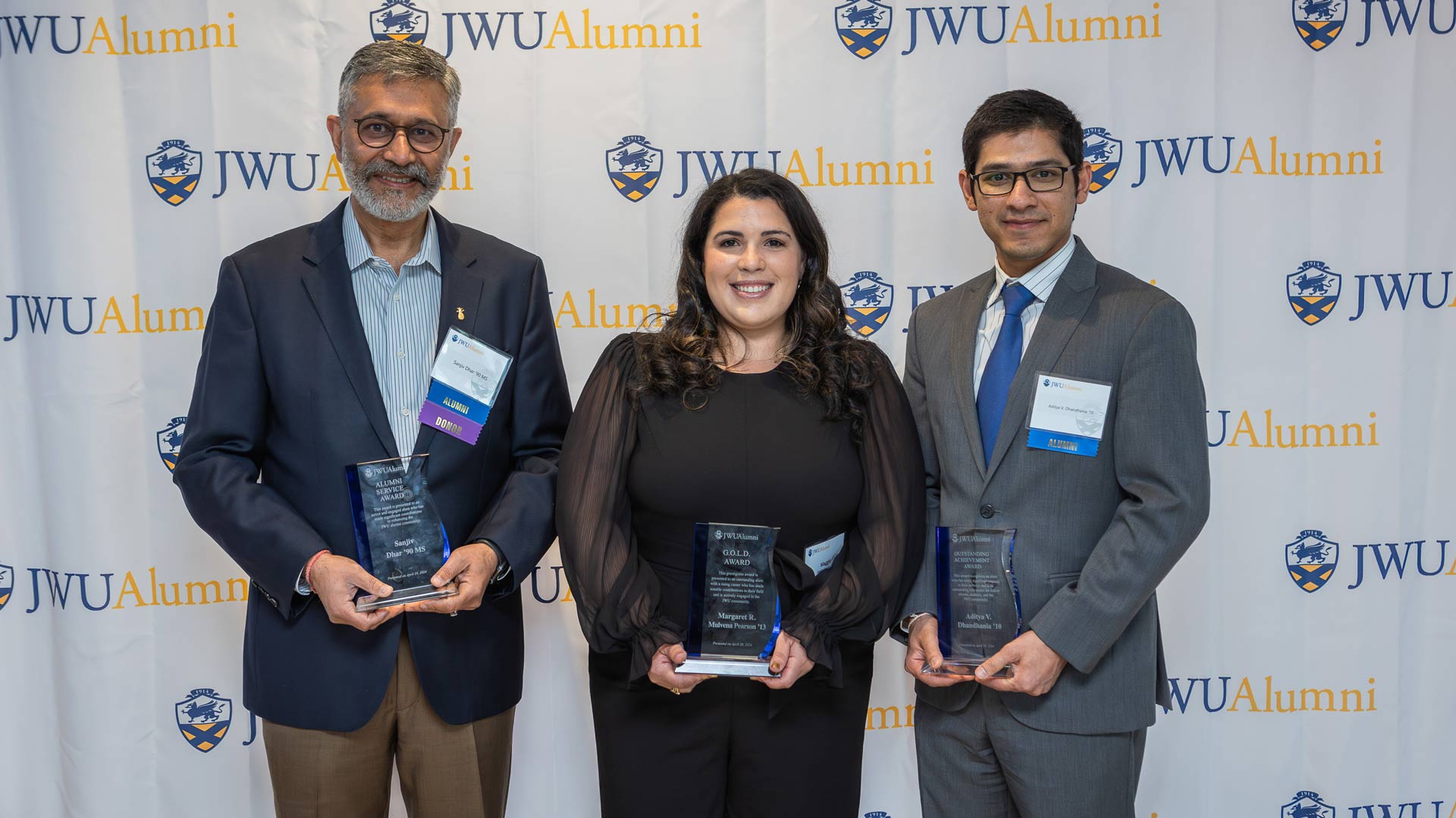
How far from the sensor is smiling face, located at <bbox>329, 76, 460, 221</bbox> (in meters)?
2.09

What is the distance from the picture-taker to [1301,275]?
10.3 feet

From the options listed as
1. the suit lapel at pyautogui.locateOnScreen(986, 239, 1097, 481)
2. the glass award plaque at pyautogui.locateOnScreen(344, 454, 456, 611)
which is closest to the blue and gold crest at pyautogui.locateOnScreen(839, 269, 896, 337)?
the suit lapel at pyautogui.locateOnScreen(986, 239, 1097, 481)

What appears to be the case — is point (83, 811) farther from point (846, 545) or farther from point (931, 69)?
point (931, 69)

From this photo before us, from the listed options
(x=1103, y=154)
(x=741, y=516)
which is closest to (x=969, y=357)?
(x=741, y=516)

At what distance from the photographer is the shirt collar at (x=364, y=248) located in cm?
213

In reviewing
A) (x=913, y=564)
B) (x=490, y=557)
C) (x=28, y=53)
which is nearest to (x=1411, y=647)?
(x=913, y=564)

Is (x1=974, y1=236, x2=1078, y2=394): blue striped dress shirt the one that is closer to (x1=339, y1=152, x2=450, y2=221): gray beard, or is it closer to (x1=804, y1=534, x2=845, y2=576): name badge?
(x1=804, y1=534, x2=845, y2=576): name badge

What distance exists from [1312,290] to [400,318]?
8.98ft

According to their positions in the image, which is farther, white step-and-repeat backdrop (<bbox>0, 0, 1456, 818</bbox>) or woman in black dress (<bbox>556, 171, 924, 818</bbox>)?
white step-and-repeat backdrop (<bbox>0, 0, 1456, 818</bbox>)

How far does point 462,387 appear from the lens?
2076mm

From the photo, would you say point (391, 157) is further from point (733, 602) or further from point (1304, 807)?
point (1304, 807)

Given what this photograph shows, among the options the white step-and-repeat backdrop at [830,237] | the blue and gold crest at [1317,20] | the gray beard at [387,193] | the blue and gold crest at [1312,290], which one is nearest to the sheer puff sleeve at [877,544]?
the gray beard at [387,193]

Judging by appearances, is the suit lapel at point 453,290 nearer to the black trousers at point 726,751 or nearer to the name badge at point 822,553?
the black trousers at point 726,751

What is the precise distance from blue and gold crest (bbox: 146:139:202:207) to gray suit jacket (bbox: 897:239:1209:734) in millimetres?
2390
